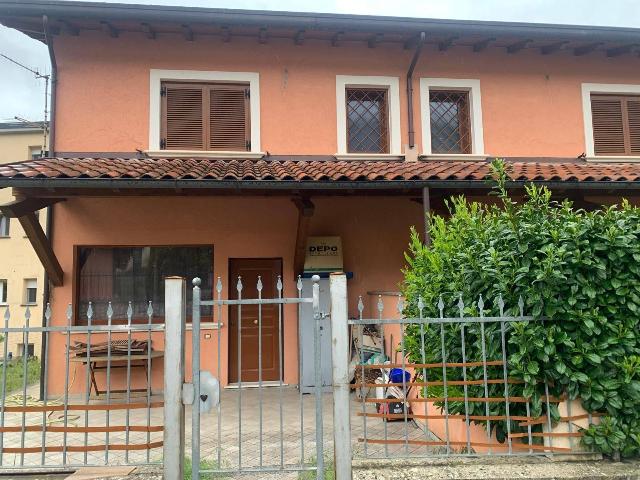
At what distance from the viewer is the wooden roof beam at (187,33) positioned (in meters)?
7.49

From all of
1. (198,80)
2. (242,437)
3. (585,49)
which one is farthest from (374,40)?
(242,437)

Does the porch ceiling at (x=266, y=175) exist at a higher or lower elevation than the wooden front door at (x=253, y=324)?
higher

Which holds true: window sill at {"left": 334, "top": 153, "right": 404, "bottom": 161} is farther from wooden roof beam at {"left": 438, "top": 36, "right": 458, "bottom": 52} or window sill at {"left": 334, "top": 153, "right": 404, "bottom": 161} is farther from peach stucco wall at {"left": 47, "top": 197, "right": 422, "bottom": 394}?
wooden roof beam at {"left": 438, "top": 36, "right": 458, "bottom": 52}

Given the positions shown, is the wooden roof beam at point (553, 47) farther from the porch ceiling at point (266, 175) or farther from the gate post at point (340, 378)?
the gate post at point (340, 378)

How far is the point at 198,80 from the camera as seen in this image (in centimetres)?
793

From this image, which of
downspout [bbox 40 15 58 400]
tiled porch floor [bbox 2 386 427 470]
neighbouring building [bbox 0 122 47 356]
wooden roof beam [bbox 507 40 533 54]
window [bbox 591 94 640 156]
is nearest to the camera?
tiled porch floor [bbox 2 386 427 470]

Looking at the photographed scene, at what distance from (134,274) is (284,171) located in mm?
3267

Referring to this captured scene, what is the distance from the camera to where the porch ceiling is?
560cm

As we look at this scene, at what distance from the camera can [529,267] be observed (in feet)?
10.8

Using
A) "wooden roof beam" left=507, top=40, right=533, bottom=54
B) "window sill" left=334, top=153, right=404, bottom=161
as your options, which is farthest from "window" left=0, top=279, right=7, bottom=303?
"wooden roof beam" left=507, top=40, right=533, bottom=54

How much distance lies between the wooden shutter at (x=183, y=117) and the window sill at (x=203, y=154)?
11.1 inches

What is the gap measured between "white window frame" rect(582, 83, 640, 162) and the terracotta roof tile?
0.69 metres

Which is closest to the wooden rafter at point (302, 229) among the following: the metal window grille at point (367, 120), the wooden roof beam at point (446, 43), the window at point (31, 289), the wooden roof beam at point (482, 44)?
the metal window grille at point (367, 120)

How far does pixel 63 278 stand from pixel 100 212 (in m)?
1.21
